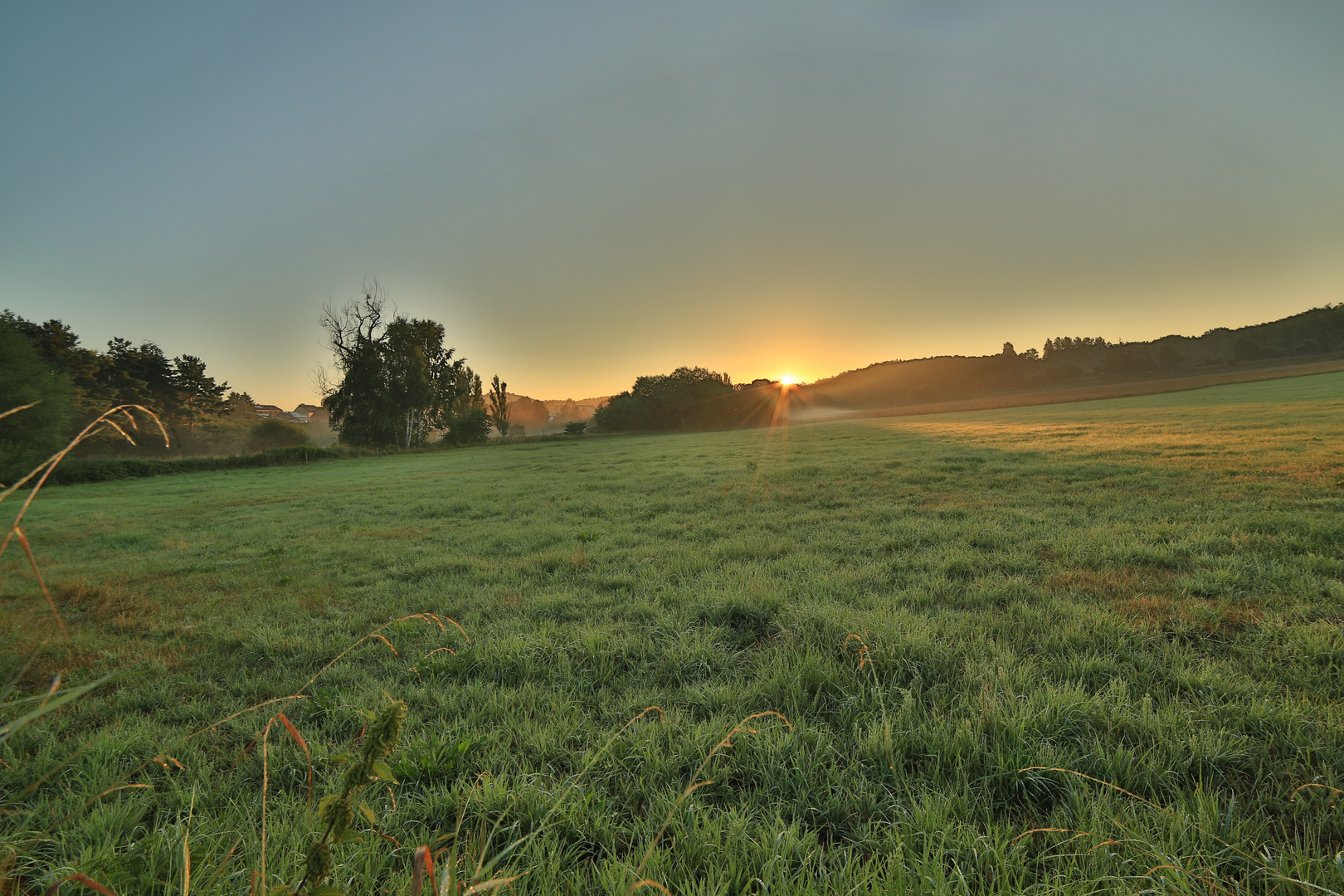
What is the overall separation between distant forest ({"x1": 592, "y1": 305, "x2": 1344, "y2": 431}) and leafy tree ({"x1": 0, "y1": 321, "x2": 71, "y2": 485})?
46.2m

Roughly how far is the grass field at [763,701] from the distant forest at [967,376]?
53023mm

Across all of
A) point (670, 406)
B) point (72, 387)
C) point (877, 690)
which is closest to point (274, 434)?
point (72, 387)

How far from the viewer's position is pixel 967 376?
285ft

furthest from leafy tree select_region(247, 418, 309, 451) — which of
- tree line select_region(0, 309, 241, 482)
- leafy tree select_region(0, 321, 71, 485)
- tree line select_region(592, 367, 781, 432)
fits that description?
leafy tree select_region(0, 321, 71, 485)

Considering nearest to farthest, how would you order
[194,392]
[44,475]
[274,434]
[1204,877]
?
1. [44,475]
2. [1204,877]
3. [194,392]
4. [274,434]

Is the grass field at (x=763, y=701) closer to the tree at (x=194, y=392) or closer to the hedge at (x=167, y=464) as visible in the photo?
the hedge at (x=167, y=464)

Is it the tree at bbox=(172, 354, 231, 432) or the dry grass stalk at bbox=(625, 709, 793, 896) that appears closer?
the dry grass stalk at bbox=(625, 709, 793, 896)

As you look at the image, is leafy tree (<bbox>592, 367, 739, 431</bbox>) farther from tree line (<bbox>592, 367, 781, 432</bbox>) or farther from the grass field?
the grass field

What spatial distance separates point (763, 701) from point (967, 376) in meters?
98.1

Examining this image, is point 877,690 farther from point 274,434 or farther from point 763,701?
point 274,434

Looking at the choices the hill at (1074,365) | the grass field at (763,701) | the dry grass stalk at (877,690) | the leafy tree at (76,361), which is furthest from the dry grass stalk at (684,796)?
the hill at (1074,365)

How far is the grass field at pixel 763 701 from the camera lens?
212cm

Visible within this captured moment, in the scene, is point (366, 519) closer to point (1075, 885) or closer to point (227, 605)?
point (227, 605)

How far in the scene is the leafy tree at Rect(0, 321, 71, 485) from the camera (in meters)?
16.9
